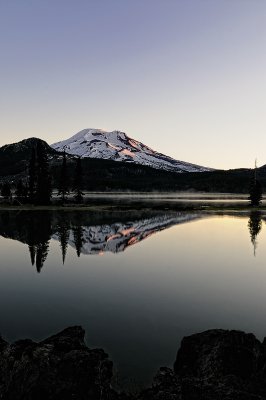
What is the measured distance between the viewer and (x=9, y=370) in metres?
11.1

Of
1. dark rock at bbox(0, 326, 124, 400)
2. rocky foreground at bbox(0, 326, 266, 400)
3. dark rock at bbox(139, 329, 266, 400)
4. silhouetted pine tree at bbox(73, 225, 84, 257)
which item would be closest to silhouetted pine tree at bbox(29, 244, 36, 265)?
silhouetted pine tree at bbox(73, 225, 84, 257)

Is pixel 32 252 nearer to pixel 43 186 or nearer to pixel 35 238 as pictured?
pixel 35 238

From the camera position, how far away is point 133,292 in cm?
2189

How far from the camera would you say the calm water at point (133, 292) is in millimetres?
15359

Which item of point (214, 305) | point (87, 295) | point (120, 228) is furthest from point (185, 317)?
point (120, 228)

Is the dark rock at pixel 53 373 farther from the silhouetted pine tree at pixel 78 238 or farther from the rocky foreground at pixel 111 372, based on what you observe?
the silhouetted pine tree at pixel 78 238

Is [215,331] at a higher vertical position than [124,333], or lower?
higher

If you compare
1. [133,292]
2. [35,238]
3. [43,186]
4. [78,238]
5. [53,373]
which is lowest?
[133,292]

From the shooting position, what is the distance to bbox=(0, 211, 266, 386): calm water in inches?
605

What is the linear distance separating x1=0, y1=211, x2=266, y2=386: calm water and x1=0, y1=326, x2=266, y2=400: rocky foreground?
170 cm

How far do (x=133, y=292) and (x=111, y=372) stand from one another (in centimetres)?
1088

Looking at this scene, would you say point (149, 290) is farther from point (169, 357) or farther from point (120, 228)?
point (120, 228)

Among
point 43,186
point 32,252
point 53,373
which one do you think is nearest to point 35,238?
point 32,252

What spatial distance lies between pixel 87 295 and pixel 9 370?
10055mm
